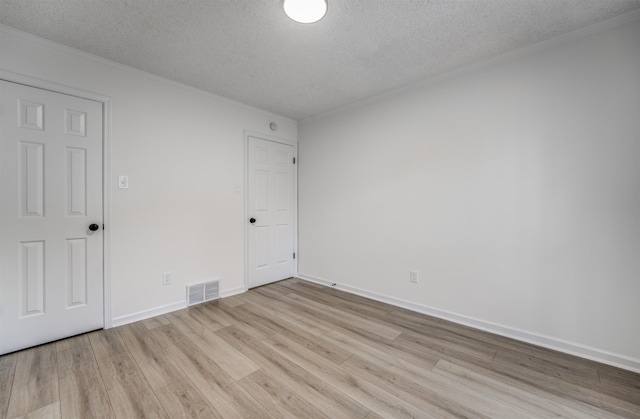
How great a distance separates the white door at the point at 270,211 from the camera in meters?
3.53

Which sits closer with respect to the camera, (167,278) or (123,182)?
(123,182)

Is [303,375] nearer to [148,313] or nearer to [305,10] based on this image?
[148,313]

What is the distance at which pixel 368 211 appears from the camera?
10.6ft

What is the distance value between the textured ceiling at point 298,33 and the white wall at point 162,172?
0.19 meters

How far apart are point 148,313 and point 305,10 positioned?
2981mm

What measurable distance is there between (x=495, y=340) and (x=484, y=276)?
0.53 meters

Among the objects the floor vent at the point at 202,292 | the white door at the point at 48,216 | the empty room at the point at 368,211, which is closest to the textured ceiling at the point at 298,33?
the empty room at the point at 368,211

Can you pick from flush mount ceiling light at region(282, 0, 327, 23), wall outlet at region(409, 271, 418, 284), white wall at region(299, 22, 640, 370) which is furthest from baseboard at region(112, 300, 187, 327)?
flush mount ceiling light at region(282, 0, 327, 23)

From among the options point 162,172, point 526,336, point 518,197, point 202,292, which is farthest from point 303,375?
point 162,172

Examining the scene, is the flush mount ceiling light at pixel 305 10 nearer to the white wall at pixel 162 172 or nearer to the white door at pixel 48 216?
the white wall at pixel 162 172

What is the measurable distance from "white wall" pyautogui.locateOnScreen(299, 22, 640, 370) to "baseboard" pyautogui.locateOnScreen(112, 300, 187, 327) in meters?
2.05

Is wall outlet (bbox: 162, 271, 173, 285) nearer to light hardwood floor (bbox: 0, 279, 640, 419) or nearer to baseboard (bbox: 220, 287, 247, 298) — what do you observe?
light hardwood floor (bbox: 0, 279, 640, 419)

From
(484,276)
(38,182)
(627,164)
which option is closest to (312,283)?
(484,276)

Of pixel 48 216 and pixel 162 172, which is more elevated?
pixel 162 172
